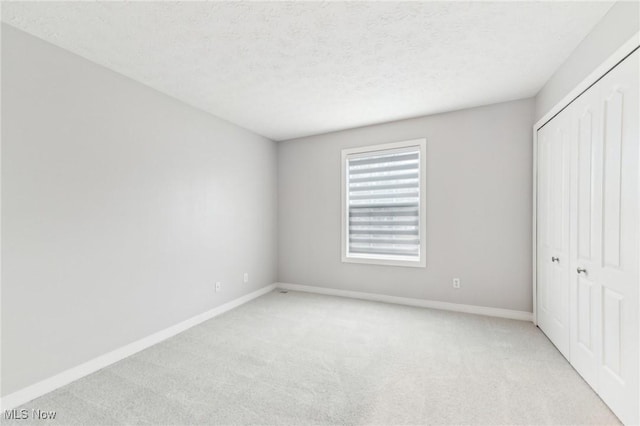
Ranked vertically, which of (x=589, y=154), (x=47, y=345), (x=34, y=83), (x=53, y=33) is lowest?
(x=47, y=345)

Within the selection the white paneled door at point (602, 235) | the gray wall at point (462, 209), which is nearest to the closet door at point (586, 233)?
the white paneled door at point (602, 235)

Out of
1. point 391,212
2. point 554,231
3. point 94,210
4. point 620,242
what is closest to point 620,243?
point 620,242

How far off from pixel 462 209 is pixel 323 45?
8.70ft

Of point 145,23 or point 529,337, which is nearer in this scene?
point 145,23

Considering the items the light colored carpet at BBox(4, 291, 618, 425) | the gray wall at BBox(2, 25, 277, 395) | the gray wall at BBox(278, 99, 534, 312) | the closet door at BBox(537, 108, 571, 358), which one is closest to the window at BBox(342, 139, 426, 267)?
the gray wall at BBox(278, 99, 534, 312)

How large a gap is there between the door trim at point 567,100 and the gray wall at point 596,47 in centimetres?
5

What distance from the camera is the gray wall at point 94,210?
6.40 feet

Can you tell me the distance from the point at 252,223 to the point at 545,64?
12.8 ft

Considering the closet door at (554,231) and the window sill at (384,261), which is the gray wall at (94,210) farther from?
the closet door at (554,231)

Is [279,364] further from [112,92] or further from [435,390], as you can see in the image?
[112,92]

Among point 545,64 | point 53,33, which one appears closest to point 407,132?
point 545,64

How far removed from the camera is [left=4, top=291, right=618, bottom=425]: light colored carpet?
5.82ft

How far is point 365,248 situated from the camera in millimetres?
4352

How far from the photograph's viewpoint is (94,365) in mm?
2334
